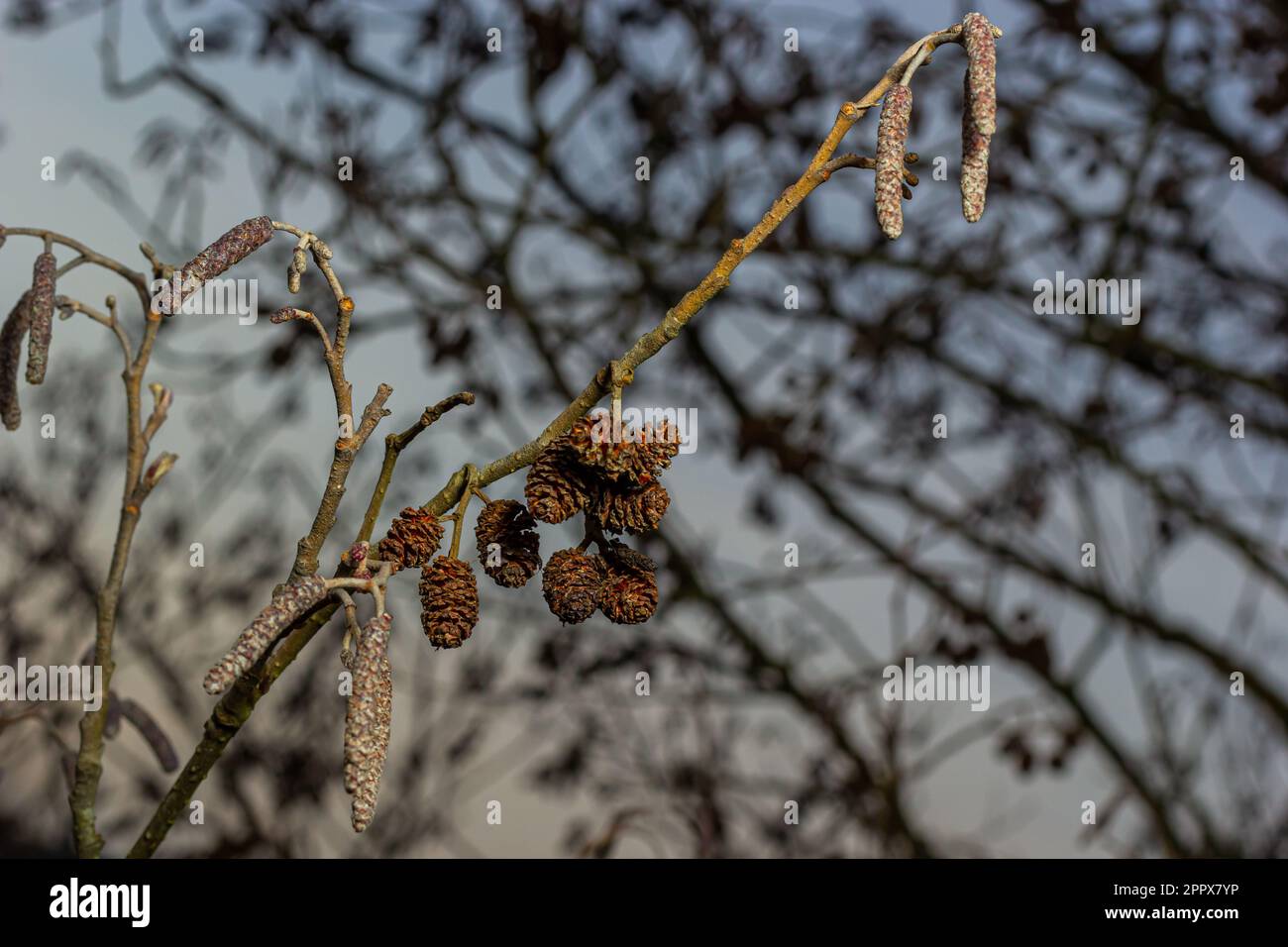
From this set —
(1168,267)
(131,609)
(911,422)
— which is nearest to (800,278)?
(911,422)

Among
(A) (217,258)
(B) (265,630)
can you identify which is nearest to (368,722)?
(B) (265,630)

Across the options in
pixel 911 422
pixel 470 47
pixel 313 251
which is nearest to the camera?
pixel 313 251

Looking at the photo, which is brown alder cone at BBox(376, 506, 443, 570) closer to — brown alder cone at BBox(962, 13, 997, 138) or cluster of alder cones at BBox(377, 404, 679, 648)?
cluster of alder cones at BBox(377, 404, 679, 648)

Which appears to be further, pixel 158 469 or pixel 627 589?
pixel 158 469

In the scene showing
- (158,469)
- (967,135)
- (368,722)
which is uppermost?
(967,135)

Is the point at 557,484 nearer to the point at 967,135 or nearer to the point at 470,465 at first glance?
the point at 470,465

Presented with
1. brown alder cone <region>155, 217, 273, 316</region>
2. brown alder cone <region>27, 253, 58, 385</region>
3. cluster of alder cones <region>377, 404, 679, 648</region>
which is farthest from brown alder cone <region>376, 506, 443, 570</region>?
brown alder cone <region>27, 253, 58, 385</region>
